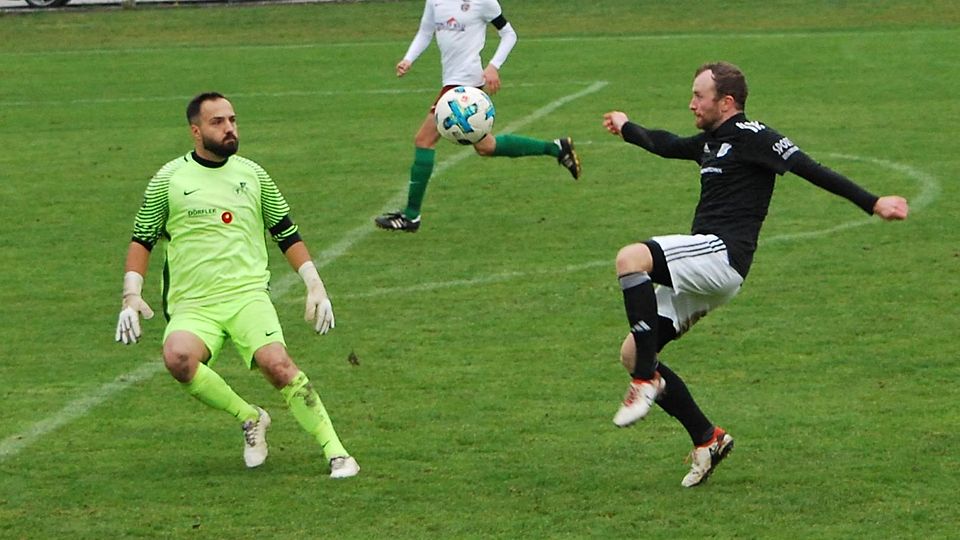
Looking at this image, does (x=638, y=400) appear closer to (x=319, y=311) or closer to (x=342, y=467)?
(x=342, y=467)

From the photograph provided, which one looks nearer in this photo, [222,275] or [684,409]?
[684,409]

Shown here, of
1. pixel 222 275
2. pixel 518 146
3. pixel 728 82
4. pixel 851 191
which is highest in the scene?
pixel 728 82

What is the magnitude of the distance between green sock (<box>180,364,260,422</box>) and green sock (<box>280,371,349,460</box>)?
1.13 feet

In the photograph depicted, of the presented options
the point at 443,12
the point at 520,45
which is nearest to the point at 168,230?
the point at 443,12

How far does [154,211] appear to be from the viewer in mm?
8938

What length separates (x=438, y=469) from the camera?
349 inches

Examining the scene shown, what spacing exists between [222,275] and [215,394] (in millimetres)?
615

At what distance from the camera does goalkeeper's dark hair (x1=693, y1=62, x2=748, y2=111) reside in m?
8.61

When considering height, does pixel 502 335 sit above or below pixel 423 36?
below

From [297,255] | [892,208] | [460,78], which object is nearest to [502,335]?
[297,255]

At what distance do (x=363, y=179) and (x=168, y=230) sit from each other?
893 centimetres

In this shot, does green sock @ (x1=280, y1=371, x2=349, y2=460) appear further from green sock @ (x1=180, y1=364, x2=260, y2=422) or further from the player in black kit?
the player in black kit

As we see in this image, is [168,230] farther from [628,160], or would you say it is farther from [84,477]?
[628,160]

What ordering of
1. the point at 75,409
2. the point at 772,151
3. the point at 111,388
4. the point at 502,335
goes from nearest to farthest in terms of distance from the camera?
the point at 772,151
the point at 75,409
the point at 111,388
the point at 502,335
